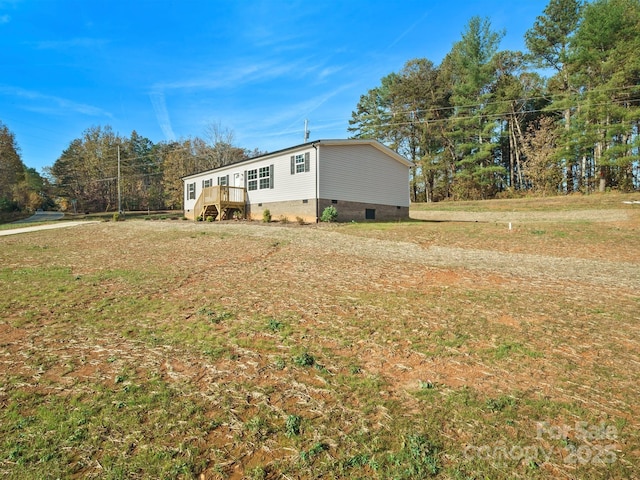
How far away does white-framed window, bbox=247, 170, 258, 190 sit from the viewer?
941 inches

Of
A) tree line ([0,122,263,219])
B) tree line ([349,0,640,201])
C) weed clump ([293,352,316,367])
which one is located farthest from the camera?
tree line ([0,122,263,219])

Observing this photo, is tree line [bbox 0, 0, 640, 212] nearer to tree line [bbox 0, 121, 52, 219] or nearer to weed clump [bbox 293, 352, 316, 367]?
tree line [bbox 0, 121, 52, 219]

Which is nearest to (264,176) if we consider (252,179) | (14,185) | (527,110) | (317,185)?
(252,179)

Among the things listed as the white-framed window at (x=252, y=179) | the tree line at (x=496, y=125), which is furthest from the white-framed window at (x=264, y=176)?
the tree line at (x=496, y=125)

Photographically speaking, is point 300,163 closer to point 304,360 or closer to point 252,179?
point 252,179

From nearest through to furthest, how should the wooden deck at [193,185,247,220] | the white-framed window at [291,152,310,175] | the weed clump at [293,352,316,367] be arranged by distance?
the weed clump at [293,352,316,367]
the white-framed window at [291,152,310,175]
the wooden deck at [193,185,247,220]

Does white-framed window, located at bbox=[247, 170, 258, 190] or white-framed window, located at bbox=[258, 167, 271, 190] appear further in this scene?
white-framed window, located at bbox=[247, 170, 258, 190]

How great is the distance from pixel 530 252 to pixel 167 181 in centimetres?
5344

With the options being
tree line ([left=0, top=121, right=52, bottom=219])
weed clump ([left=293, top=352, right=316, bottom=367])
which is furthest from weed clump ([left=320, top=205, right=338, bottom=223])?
tree line ([left=0, top=121, right=52, bottom=219])

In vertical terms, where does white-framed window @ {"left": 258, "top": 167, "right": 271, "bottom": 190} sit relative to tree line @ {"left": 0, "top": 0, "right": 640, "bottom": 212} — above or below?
below

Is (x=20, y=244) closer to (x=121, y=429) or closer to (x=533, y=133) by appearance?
(x=121, y=429)

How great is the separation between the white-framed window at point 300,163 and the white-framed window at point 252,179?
4.04 m

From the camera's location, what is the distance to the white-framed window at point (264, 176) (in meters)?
22.7

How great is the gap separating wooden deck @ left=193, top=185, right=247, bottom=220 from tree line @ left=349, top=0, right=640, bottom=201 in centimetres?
2679
